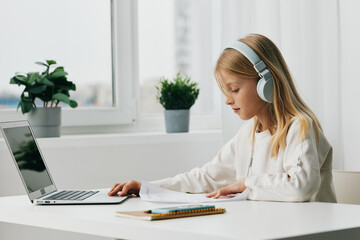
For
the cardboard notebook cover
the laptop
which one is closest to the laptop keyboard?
the laptop

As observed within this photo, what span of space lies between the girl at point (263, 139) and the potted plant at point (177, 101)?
750 millimetres

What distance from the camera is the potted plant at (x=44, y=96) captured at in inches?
88.7

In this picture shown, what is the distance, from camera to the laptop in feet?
4.98

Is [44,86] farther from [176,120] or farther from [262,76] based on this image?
[262,76]

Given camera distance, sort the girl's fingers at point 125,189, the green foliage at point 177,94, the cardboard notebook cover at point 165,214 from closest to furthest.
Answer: the cardboard notebook cover at point 165,214 → the girl's fingers at point 125,189 → the green foliage at point 177,94

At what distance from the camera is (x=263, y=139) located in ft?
5.79

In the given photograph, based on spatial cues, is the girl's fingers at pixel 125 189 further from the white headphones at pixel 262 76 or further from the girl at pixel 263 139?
the white headphones at pixel 262 76

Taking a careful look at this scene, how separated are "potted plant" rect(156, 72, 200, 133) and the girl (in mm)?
750

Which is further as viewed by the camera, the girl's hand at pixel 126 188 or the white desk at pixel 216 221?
the girl's hand at pixel 126 188

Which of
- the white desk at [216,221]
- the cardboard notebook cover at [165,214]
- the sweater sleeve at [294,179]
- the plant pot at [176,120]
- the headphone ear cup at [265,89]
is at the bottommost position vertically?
the white desk at [216,221]

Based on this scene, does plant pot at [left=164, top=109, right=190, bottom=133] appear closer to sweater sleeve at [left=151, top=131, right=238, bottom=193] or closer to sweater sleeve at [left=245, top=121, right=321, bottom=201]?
sweater sleeve at [left=151, top=131, right=238, bottom=193]

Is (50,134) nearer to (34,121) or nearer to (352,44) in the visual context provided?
(34,121)

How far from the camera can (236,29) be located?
8.38 feet

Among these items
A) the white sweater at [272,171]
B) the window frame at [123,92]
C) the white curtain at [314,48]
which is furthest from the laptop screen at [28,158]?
the white curtain at [314,48]
